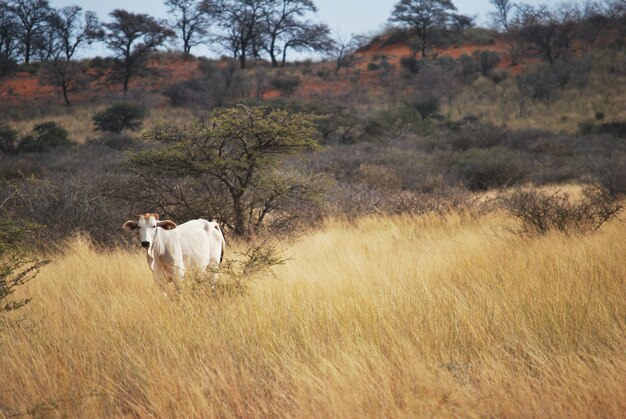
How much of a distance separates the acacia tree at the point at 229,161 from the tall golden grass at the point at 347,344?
9.25 feet

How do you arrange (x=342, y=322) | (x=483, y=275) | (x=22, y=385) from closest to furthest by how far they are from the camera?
(x=22, y=385) < (x=342, y=322) < (x=483, y=275)

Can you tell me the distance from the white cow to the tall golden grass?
1.19 feet

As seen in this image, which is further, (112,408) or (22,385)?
(22,385)

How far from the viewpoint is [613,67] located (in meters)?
31.0

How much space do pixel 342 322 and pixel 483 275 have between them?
1671 mm

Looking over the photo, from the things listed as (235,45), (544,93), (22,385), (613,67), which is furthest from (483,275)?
(235,45)

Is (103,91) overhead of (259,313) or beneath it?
overhead

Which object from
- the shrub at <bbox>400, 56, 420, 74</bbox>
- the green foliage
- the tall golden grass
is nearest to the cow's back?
the tall golden grass

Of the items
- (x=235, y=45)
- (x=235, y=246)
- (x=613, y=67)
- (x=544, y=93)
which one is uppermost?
(x=235, y=45)

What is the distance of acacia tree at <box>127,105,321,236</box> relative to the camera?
7113mm

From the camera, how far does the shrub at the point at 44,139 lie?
2034 centimetres

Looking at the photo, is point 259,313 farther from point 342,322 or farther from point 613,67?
point 613,67

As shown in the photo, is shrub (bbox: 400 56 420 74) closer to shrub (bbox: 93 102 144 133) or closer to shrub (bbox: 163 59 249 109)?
shrub (bbox: 163 59 249 109)

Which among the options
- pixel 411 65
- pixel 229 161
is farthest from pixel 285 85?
pixel 229 161
